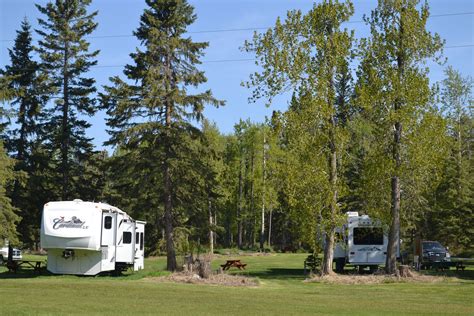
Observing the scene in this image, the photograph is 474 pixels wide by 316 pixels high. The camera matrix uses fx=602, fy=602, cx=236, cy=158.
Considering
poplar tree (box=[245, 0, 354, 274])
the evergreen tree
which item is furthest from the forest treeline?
the evergreen tree

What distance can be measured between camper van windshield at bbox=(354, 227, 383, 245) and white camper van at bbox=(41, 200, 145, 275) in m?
12.6

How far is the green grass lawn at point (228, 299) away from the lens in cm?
1482

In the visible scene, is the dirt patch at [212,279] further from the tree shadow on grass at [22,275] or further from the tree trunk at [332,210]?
the tree trunk at [332,210]

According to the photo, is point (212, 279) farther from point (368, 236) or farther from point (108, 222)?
point (368, 236)

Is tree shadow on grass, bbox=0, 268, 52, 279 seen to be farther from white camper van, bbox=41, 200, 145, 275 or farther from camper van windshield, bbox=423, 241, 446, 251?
camper van windshield, bbox=423, 241, 446, 251

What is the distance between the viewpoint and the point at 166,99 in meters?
31.2

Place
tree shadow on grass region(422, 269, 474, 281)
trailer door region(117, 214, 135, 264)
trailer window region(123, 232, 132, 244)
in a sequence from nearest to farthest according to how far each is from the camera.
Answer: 1. trailer door region(117, 214, 135, 264)
2. trailer window region(123, 232, 132, 244)
3. tree shadow on grass region(422, 269, 474, 281)

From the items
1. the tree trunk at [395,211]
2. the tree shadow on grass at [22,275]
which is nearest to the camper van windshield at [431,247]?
the tree trunk at [395,211]

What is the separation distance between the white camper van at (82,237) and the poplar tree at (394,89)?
13.2m

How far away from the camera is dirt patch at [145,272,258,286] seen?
24.6m

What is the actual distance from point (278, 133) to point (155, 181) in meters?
7.17

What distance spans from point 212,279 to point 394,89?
1303 cm

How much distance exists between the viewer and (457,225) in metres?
52.3

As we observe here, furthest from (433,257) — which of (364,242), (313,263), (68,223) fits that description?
(68,223)
